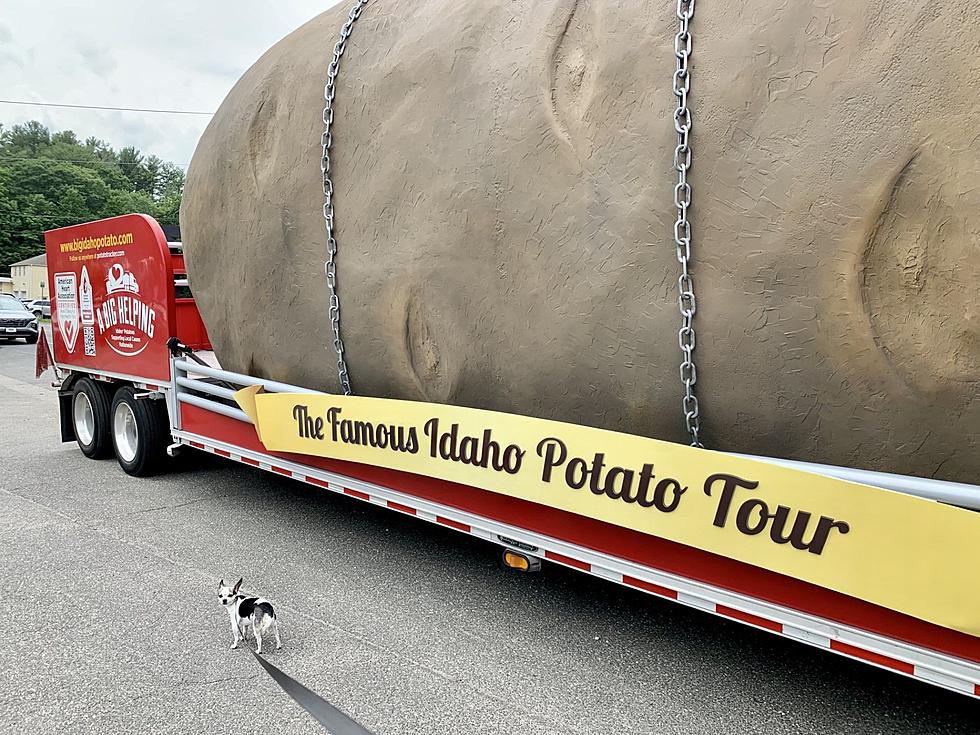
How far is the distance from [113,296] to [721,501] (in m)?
5.60

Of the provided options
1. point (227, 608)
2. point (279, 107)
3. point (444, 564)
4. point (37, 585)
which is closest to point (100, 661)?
point (227, 608)

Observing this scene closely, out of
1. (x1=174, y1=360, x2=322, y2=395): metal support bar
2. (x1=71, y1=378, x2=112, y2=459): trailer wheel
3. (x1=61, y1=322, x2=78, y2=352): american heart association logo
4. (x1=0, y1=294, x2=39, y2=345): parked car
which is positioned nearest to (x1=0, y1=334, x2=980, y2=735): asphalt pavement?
(x1=174, y1=360, x2=322, y2=395): metal support bar

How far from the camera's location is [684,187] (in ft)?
9.50

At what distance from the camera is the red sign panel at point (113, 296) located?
6.08 meters

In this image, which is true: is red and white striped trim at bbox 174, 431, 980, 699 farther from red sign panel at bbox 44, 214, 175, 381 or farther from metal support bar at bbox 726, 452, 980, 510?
red sign panel at bbox 44, 214, 175, 381

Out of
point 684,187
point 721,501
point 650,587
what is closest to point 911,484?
point 721,501

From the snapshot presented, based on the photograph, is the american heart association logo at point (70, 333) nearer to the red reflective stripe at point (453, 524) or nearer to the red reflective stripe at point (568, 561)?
the red reflective stripe at point (453, 524)

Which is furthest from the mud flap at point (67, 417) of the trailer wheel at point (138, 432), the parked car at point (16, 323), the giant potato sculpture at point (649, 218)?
the parked car at point (16, 323)

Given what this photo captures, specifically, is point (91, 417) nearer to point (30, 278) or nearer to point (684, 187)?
point (684, 187)

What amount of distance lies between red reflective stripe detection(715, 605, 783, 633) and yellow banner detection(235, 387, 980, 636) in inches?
11.6

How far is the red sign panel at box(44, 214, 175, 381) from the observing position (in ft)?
20.0

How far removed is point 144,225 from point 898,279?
17.6 ft

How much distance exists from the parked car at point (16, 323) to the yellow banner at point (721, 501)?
74.4ft

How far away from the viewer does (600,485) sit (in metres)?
2.98
